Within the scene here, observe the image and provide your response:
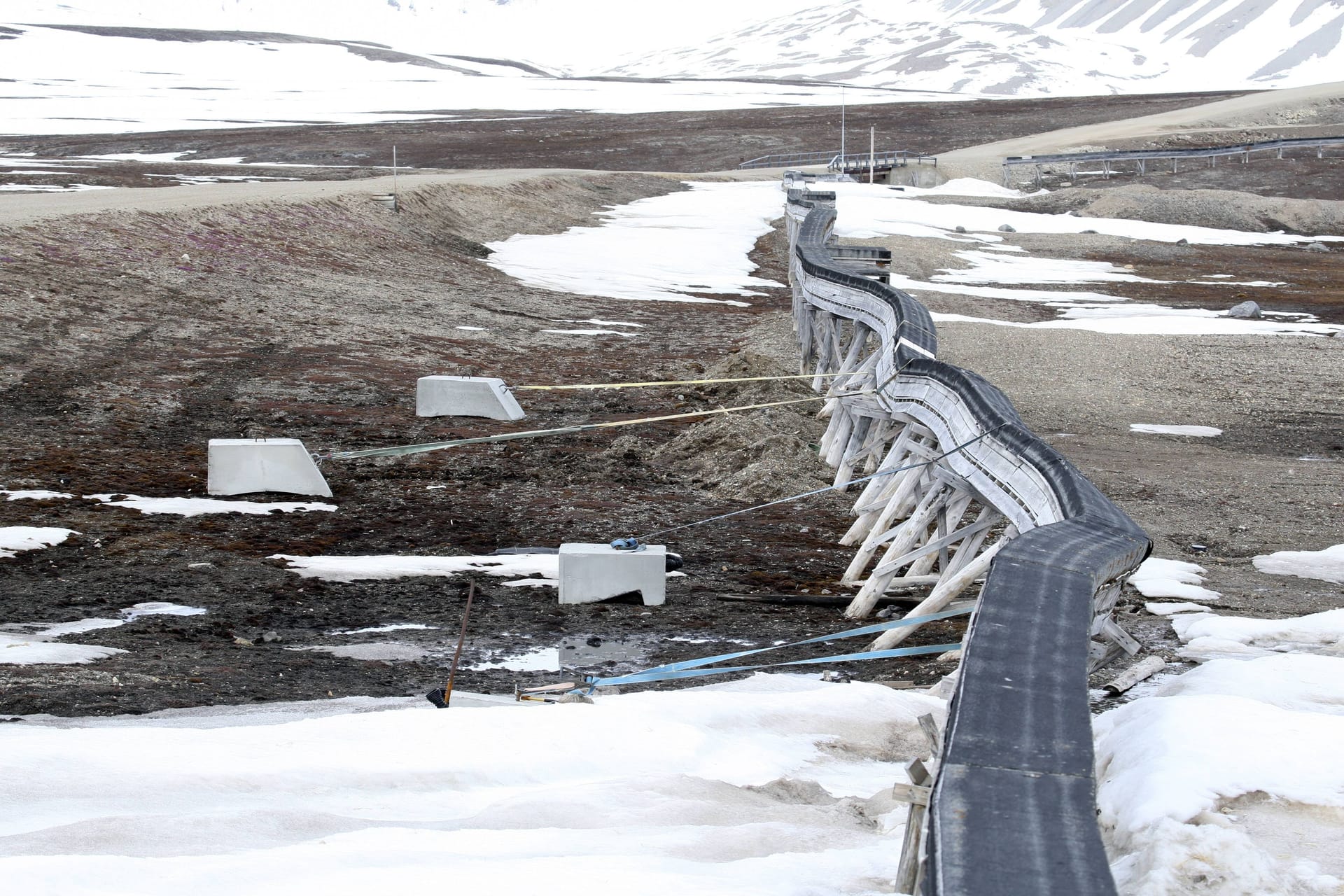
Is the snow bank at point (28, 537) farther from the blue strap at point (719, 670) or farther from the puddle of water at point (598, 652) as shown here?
the blue strap at point (719, 670)

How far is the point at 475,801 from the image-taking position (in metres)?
4.60

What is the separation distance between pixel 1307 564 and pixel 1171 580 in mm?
1340

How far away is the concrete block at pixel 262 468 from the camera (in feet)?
37.5

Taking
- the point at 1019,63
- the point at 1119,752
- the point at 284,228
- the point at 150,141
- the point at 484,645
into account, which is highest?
the point at 1019,63


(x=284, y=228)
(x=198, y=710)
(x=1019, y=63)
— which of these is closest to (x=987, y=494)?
(x=198, y=710)

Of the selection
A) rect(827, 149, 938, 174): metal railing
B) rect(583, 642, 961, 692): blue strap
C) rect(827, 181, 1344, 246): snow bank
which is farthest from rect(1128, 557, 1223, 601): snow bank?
rect(827, 149, 938, 174): metal railing

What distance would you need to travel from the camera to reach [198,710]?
244 inches

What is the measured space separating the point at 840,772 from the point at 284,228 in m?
22.6

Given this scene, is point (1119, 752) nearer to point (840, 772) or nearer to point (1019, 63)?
point (840, 772)

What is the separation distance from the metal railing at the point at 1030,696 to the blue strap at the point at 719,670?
2.78 ft

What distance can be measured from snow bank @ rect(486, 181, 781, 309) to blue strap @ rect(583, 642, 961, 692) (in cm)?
1820

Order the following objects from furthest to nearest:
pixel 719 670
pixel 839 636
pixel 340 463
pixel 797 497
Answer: pixel 340 463
pixel 797 497
pixel 719 670
pixel 839 636

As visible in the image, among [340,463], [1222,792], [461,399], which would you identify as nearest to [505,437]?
[340,463]

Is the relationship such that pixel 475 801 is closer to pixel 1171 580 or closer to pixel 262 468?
pixel 1171 580
